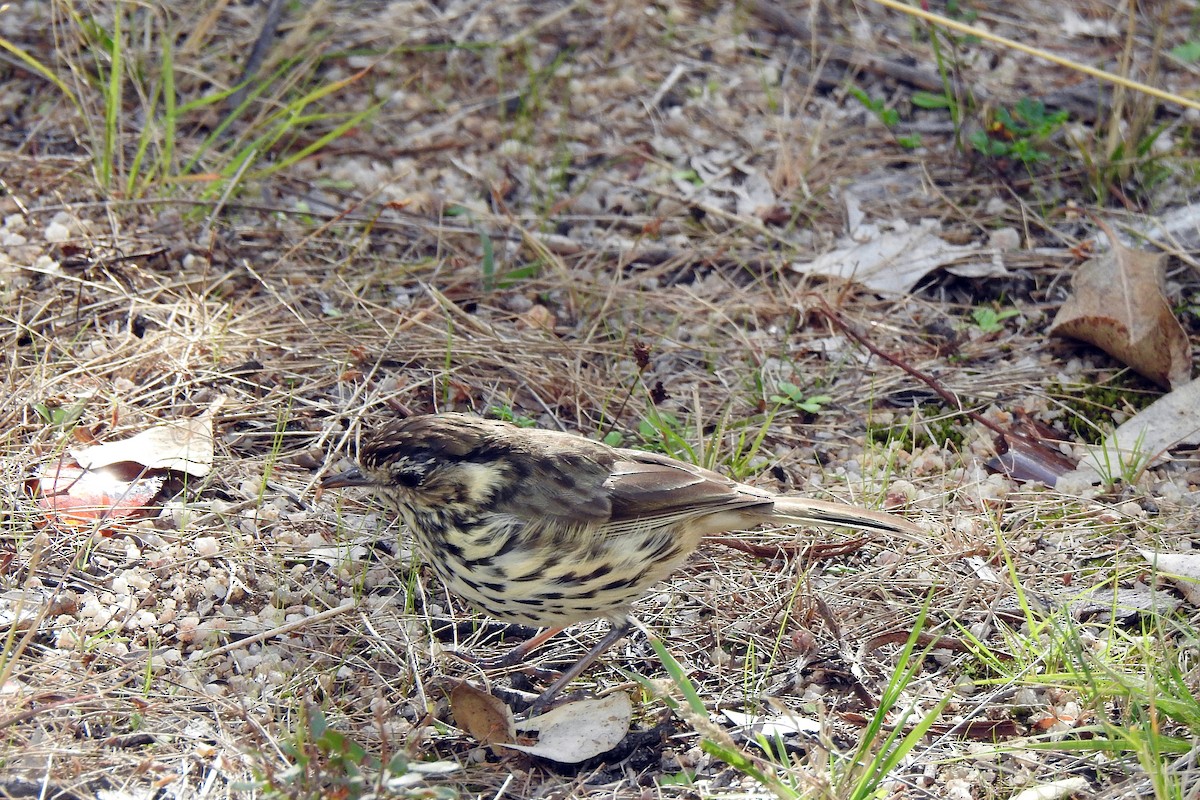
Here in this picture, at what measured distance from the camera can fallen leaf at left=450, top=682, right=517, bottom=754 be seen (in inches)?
137

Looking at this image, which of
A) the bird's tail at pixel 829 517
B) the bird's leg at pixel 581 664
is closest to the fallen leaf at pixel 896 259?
the bird's tail at pixel 829 517

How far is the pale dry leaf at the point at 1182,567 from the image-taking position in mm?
3873

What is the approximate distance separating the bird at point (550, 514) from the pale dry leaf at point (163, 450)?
2.13ft

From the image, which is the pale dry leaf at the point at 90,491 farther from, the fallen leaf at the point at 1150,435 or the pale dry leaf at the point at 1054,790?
the fallen leaf at the point at 1150,435

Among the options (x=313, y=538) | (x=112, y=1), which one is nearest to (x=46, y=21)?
(x=112, y=1)

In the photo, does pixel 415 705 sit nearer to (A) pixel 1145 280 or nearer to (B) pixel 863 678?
(B) pixel 863 678

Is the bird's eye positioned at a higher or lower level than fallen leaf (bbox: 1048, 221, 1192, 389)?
lower

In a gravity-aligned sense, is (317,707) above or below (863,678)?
below

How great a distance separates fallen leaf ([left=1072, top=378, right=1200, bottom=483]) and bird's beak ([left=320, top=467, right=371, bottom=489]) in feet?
8.53

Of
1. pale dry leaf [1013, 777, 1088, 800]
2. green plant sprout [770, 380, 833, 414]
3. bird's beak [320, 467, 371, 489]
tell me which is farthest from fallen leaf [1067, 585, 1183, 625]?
bird's beak [320, 467, 371, 489]

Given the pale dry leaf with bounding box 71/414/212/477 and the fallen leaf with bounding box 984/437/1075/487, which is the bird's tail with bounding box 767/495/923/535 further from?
the pale dry leaf with bounding box 71/414/212/477

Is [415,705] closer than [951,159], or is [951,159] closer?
[415,705]

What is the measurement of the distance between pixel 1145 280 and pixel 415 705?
11.4 feet

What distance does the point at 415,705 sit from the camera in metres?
3.64
